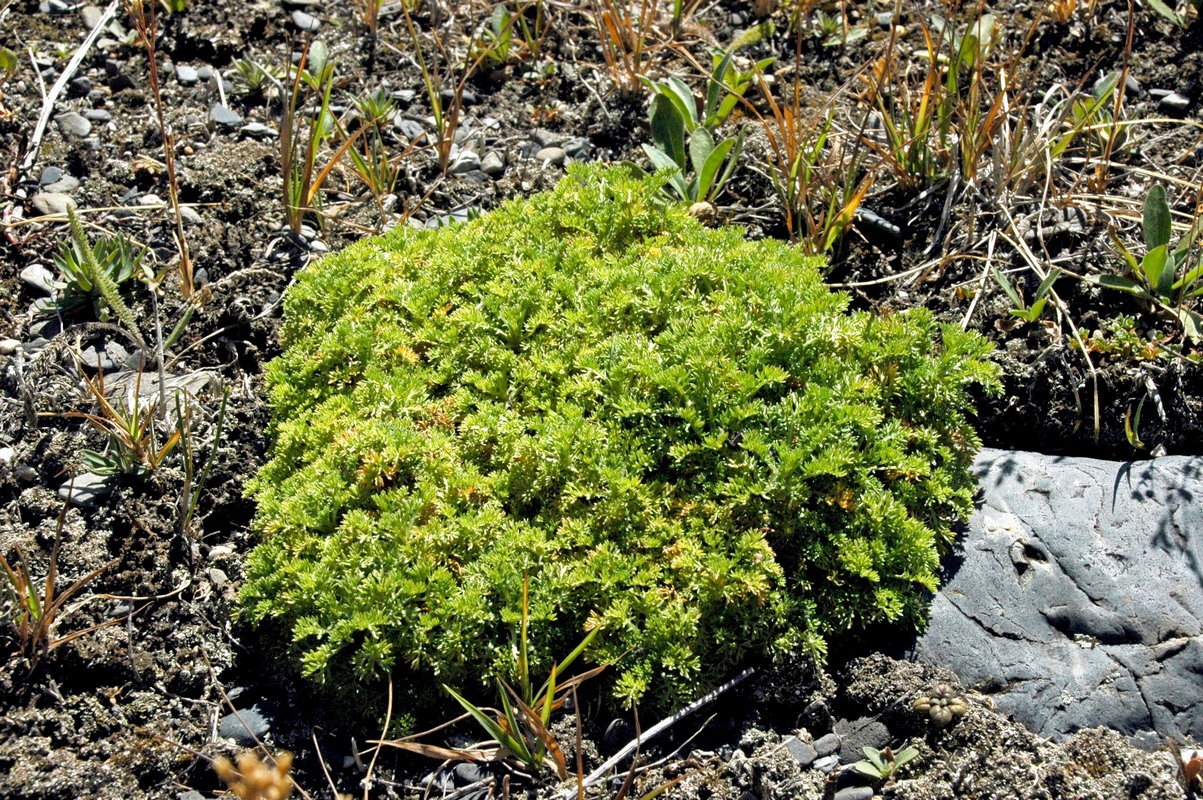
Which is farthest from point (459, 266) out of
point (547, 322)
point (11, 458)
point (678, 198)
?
point (11, 458)

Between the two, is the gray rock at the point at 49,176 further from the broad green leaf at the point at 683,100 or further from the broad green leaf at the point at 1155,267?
the broad green leaf at the point at 1155,267

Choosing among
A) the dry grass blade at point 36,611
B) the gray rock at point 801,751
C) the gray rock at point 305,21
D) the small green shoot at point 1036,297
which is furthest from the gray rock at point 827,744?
the gray rock at point 305,21

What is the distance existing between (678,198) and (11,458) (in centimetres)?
325

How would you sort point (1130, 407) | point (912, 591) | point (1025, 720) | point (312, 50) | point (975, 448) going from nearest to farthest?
point (1025, 720)
point (912, 591)
point (975, 448)
point (1130, 407)
point (312, 50)

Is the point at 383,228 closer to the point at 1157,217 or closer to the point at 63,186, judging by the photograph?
the point at 63,186

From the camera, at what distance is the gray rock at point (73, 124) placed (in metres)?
5.38

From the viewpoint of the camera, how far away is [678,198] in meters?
5.01

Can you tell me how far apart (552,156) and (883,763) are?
366 cm

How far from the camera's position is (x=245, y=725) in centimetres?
329

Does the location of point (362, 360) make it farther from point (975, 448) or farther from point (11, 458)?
point (975, 448)

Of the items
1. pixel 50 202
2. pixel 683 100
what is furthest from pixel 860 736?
pixel 50 202

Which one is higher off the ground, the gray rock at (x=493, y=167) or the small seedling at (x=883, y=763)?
the gray rock at (x=493, y=167)

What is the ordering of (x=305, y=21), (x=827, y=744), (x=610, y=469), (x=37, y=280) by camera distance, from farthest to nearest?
(x=305, y=21), (x=37, y=280), (x=610, y=469), (x=827, y=744)

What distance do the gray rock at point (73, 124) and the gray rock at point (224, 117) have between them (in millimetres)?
658
